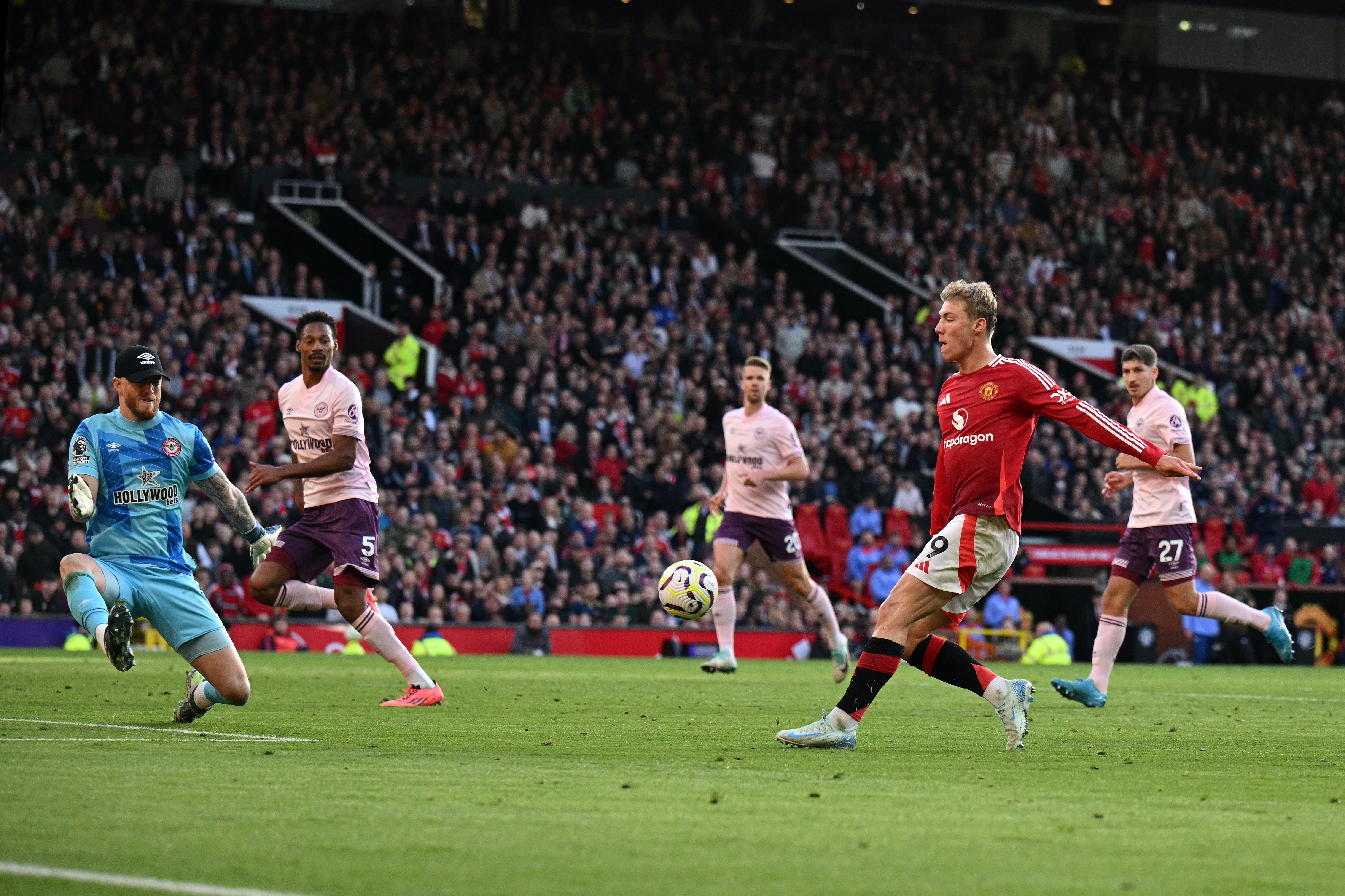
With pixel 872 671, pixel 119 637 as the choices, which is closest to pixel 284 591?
pixel 119 637

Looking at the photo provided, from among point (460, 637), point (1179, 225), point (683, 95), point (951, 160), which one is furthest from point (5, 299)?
point (1179, 225)

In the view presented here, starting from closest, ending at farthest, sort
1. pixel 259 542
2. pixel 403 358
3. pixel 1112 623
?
pixel 259 542 → pixel 1112 623 → pixel 403 358

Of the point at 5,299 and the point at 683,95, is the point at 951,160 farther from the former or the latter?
the point at 5,299

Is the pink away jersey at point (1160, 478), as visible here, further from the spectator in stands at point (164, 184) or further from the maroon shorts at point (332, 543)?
the spectator in stands at point (164, 184)

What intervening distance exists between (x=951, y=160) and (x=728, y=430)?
2474 centimetres

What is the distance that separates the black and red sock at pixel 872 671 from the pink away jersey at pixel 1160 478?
5154 millimetres

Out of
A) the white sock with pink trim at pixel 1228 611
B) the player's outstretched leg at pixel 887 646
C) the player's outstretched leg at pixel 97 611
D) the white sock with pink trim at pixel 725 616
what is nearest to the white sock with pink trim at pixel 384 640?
the player's outstretched leg at pixel 97 611

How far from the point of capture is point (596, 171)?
36.4 m

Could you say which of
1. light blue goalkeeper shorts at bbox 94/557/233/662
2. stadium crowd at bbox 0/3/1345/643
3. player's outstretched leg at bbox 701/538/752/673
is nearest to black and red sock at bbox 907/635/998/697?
light blue goalkeeper shorts at bbox 94/557/233/662

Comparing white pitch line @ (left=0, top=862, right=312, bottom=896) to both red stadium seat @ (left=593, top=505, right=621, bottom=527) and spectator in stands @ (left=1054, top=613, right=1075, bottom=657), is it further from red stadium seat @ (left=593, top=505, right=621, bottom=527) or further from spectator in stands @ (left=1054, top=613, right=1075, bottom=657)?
spectator in stands @ (left=1054, top=613, right=1075, bottom=657)

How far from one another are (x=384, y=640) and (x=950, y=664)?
13.6 feet

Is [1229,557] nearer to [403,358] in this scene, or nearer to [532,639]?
[532,639]

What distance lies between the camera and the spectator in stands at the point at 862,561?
2645 cm

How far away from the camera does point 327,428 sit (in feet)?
38.8
